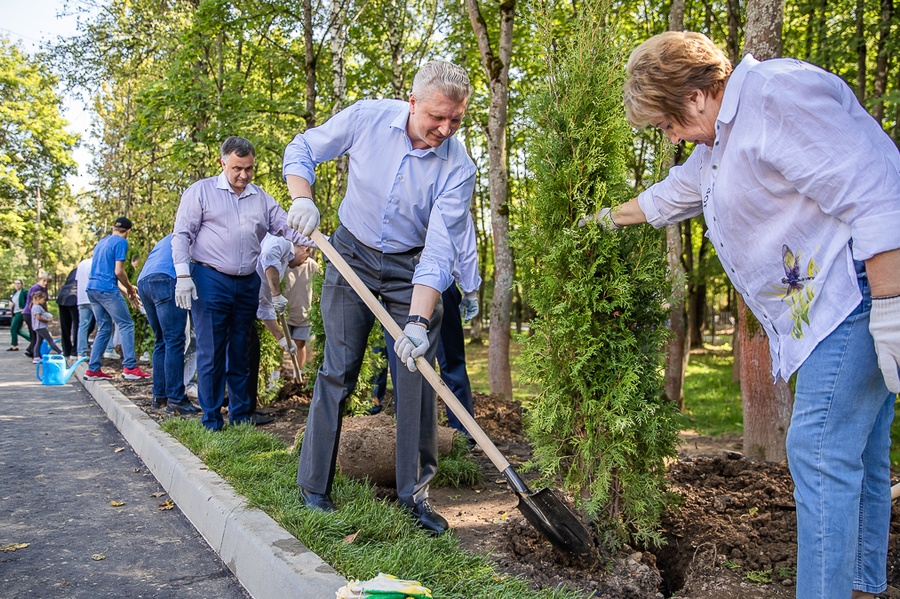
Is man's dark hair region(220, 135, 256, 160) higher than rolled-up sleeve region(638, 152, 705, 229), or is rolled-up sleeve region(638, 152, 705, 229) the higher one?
man's dark hair region(220, 135, 256, 160)

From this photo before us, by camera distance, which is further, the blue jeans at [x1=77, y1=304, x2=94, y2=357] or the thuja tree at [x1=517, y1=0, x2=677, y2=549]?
the blue jeans at [x1=77, y1=304, x2=94, y2=357]

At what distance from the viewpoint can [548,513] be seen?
3.10 meters

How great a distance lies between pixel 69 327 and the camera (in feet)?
45.2

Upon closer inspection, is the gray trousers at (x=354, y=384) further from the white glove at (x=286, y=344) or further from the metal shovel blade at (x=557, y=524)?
the white glove at (x=286, y=344)

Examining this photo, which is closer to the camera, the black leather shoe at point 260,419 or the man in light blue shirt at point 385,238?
the man in light blue shirt at point 385,238

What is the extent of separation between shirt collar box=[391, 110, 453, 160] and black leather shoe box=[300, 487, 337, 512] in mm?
1767

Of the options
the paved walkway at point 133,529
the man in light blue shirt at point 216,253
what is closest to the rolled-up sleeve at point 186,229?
the man in light blue shirt at point 216,253

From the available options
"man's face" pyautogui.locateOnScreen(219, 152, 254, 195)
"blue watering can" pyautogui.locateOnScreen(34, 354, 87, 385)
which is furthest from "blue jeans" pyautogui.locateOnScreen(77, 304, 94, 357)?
"man's face" pyautogui.locateOnScreen(219, 152, 254, 195)

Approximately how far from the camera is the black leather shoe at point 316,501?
3621 millimetres

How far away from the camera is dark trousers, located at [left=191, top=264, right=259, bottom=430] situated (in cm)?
582

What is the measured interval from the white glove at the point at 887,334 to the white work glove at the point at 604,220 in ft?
4.18

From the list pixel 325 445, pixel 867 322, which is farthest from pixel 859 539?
pixel 325 445

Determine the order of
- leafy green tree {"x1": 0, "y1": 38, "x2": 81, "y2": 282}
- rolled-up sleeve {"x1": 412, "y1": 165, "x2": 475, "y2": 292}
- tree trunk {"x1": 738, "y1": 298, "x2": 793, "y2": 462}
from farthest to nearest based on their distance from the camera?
1. leafy green tree {"x1": 0, "y1": 38, "x2": 81, "y2": 282}
2. tree trunk {"x1": 738, "y1": 298, "x2": 793, "y2": 462}
3. rolled-up sleeve {"x1": 412, "y1": 165, "x2": 475, "y2": 292}

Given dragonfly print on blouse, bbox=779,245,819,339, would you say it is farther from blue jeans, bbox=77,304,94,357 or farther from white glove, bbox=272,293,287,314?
blue jeans, bbox=77,304,94,357
